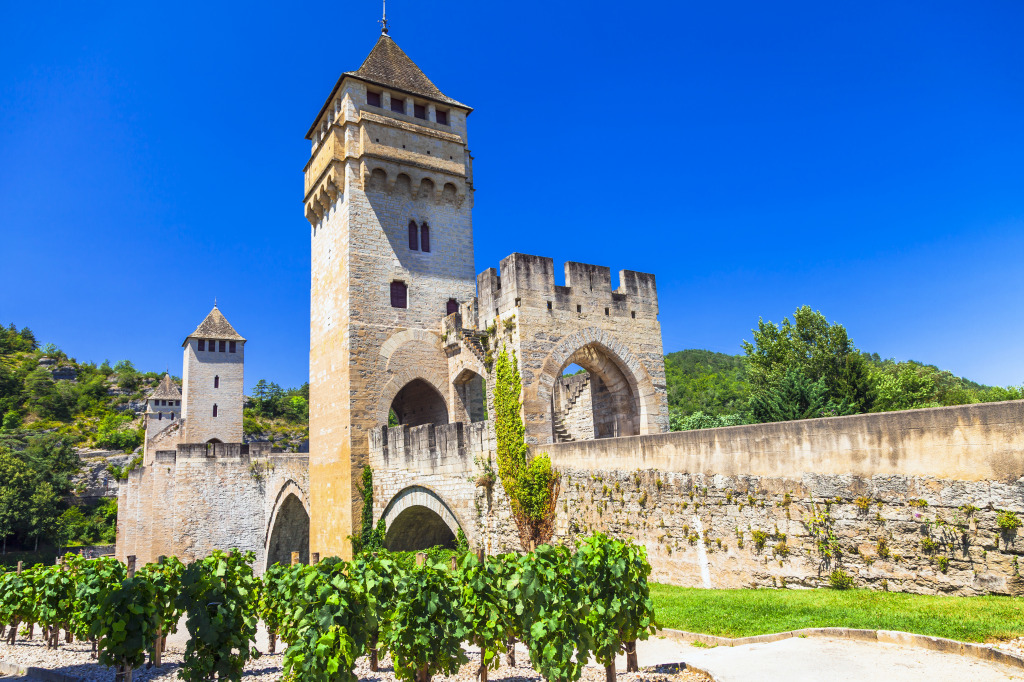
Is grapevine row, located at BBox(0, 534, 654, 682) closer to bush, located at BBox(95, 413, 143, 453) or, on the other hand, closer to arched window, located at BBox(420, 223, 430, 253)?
arched window, located at BBox(420, 223, 430, 253)

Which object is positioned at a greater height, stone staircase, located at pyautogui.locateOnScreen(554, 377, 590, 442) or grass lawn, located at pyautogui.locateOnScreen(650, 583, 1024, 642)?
stone staircase, located at pyautogui.locateOnScreen(554, 377, 590, 442)

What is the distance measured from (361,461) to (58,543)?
4035 cm

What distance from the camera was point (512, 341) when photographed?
1484 cm

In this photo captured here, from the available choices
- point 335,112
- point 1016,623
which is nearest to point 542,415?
point 1016,623

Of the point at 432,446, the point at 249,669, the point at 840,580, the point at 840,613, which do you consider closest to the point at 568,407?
the point at 432,446

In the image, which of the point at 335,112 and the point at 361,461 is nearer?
the point at 361,461

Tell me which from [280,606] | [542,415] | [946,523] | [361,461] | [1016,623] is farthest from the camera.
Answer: [361,461]

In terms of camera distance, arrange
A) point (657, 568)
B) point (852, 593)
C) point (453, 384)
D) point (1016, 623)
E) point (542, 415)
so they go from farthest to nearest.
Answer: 1. point (453, 384)
2. point (542, 415)
3. point (657, 568)
4. point (852, 593)
5. point (1016, 623)

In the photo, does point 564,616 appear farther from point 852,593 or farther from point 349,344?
point 349,344

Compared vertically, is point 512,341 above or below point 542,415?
above

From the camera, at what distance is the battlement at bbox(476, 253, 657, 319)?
14.8 m

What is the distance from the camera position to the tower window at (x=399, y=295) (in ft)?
69.6

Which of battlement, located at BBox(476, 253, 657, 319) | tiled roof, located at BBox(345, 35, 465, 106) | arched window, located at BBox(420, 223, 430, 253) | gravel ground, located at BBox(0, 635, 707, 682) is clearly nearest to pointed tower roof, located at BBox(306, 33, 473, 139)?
tiled roof, located at BBox(345, 35, 465, 106)

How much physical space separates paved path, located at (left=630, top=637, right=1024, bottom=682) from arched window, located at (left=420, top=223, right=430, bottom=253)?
1727 centimetres
